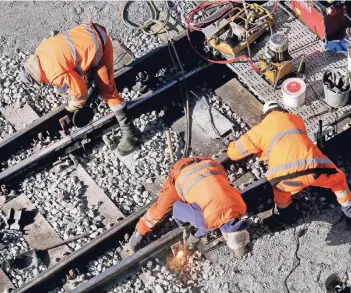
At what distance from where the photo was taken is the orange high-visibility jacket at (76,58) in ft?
33.6

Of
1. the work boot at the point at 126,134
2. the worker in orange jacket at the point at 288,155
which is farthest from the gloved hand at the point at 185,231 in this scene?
the work boot at the point at 126,134

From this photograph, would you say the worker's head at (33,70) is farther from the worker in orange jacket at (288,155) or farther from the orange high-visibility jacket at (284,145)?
the orange high-visibility jacket at (284,145)

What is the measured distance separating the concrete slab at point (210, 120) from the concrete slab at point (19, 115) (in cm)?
243

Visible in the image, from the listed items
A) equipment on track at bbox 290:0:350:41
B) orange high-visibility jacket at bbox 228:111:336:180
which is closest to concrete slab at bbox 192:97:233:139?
orange high-visibility jacket at bbox 228:111:336:180

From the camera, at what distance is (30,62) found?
33.8ft

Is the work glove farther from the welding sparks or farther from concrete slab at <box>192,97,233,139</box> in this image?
concrete slab at <box>192,97,233,139</box>

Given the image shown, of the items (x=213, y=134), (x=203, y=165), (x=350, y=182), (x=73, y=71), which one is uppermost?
(x=73, y=71)

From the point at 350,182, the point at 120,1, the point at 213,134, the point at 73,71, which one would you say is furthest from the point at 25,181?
the point at 350,182

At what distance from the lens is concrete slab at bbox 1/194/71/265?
35.3 feet

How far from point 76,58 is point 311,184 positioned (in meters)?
3.44

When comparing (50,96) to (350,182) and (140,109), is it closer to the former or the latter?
(140,109)

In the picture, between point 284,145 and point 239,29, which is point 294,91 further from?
point 284,145

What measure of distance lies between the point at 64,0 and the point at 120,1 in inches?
38.4

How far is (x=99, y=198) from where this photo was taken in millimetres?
11117
